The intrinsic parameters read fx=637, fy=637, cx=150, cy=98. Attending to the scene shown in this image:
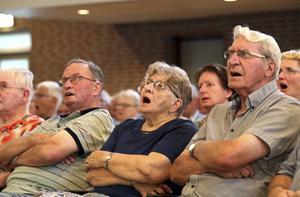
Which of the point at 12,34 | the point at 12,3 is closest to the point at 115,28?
Result: the point at 12,34

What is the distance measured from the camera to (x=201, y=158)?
3.03 m

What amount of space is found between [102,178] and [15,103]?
45.1 inches

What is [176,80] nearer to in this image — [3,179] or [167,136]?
[167,136]

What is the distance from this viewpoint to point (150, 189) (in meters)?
3.33

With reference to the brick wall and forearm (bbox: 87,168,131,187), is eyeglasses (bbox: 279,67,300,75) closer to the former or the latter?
forearm (bbox: 87,168,131,187)

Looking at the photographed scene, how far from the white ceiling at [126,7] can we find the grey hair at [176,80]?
201cm

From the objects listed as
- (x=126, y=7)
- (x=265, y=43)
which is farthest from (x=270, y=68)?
(x=126, y=7)

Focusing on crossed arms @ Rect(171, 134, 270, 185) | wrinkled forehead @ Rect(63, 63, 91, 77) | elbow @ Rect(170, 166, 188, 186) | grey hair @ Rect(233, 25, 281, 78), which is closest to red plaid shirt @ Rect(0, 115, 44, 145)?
wrinkled forehead @ Rect(63, 63, 91, 77)

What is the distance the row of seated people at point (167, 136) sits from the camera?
9.66 ft

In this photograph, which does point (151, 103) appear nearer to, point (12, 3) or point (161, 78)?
point (161, 78)

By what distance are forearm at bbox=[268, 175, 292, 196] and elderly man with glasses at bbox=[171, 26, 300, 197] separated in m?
0.08

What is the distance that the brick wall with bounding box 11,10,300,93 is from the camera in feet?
28.4

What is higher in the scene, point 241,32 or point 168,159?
point 241,32

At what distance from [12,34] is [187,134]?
8.14 meters
